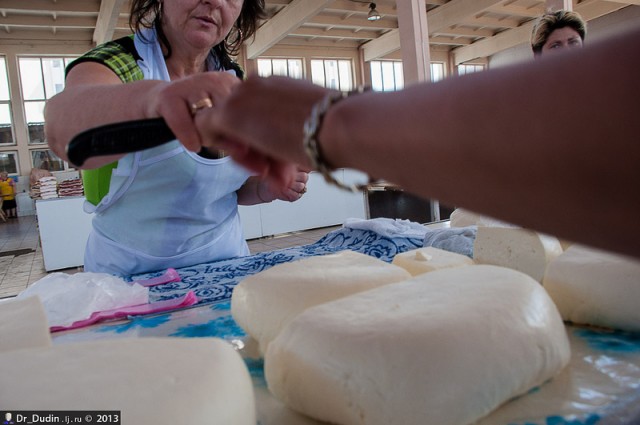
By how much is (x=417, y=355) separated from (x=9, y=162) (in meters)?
13.8

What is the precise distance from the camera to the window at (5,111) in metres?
11.1

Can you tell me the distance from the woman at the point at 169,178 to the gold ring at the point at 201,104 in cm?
54

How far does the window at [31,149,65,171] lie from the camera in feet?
39.2

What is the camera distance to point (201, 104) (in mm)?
652

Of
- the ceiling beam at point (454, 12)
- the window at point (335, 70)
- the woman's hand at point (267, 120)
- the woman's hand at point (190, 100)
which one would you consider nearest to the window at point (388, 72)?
the window at point (335, 70)

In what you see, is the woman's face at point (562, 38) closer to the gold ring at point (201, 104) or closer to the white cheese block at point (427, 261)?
the white cheese block at point (427, 261)

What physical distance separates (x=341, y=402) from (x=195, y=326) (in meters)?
0.48

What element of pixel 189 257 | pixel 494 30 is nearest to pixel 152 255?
pixel 189 257

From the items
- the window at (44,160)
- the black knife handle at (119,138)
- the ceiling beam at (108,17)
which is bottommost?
the black knife handle at (119,138)

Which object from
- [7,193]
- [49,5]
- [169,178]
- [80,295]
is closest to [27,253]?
[49,5]

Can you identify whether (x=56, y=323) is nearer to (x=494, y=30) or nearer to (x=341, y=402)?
(x=341, y=402)

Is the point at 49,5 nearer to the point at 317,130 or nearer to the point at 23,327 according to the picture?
the point at 23,327

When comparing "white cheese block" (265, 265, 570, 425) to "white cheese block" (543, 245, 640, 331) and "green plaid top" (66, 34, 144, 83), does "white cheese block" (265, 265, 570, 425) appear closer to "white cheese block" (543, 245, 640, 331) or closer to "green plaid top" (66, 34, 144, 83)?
"white cheese block" (543, 245, 640, 331)

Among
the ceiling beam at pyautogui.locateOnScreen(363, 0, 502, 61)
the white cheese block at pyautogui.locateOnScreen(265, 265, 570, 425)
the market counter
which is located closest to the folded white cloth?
the white cheese block at pyautogui.locateOnScreen(265, 265, 570, 425)
